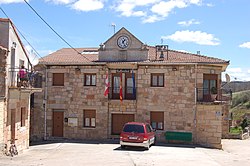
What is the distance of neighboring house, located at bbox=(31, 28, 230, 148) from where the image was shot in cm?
2369

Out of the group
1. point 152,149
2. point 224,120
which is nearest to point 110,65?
point 152,149

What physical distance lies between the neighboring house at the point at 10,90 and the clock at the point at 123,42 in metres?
7.92

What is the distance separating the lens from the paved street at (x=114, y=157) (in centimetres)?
1551

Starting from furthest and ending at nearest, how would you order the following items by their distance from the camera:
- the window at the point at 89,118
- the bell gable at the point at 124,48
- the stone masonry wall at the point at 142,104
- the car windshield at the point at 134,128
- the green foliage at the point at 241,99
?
1. the green foliage at the point at 241,99
2. the window at the point at 89,118
3. the bell gable at the point at 124,48
4. the stone masonry wall at the point at 142,104
5. the car windshield at the point at 134,128

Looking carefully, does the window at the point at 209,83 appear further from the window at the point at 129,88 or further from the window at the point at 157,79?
the window at the point at 129,88

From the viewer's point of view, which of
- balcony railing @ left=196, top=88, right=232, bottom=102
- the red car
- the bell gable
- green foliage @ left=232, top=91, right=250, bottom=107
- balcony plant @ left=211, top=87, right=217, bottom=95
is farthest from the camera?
green foliage @ left=232, top=91, right=250, bottom=107

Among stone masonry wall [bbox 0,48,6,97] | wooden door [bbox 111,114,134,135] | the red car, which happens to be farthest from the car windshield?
stone masonry wall [bbox 0,48,6,97]

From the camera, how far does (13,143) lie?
1777 centimetres

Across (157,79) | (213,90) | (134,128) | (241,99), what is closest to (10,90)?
(134,128)

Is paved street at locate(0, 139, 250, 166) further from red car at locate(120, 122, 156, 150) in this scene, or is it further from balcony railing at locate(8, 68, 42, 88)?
balcony railing at locate(8, 68, 42, 88)

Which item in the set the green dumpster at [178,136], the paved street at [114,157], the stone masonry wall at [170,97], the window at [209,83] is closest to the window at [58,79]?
the paved street at [114,157]

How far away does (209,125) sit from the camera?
2333cm

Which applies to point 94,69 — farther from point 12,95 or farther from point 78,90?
point 12,95

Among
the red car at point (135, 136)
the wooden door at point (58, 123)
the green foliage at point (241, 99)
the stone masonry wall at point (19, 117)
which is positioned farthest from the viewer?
the green foliage at point (241, 99)
